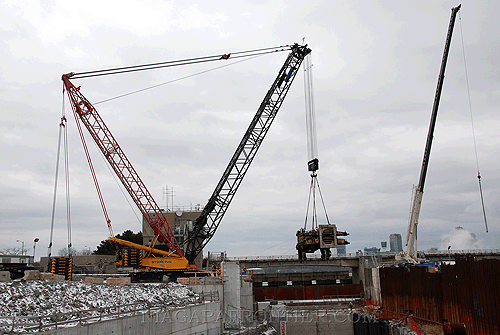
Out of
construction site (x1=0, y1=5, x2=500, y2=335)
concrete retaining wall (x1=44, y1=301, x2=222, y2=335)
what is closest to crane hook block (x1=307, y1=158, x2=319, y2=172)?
construction site (x1=0, y1=5, x2=500, y2=335)

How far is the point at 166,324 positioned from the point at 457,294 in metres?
15.9

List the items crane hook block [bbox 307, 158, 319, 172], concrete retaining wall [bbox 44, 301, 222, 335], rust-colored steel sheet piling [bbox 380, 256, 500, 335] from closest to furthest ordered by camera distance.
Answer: concrete retaining wall [bbox 44, 301, 222, 335]
rust-colored steel sheet piling [bbox 380, 256, 500, 335]
crane hook block [bbox 307, 158, 319, 172]

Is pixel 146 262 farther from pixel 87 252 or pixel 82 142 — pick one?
pixel 87 252

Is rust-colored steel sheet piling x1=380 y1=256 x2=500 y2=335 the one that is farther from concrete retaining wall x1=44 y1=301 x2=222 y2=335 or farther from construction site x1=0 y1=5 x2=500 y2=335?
concrete retaining wall x1=44 y1=301 x2=222 y2=335

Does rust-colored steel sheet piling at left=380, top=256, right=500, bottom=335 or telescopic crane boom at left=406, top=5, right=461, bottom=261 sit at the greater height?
telescopic crane boom at left=406, top=5, right=461, bottom=261

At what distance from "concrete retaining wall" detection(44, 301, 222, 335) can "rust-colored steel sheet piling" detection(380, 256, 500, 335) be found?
13946 millimetres

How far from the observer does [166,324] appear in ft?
73.6

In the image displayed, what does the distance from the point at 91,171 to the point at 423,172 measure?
4104 centimetres

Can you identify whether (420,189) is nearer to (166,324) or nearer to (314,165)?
(314,165)

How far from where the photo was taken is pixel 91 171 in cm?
5025

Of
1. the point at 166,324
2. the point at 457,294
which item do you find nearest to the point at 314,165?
the point at 457,294

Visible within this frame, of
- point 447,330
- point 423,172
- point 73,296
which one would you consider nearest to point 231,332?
point 73,296

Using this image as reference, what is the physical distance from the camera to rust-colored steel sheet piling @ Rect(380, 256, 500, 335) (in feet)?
61.3

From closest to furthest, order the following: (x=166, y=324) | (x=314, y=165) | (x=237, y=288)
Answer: (x=166, y=324) < (x=237, y=288) < (x=314, y=165)
